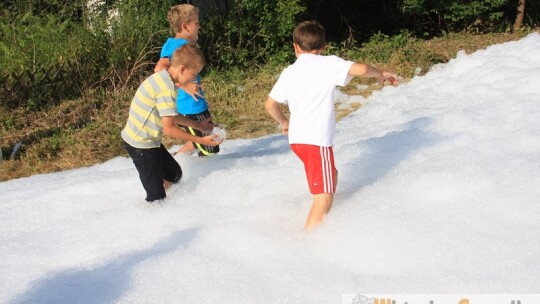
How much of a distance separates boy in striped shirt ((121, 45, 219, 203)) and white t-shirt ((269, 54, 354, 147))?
0.69m

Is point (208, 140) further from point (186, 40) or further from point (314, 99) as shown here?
point (186, 40)

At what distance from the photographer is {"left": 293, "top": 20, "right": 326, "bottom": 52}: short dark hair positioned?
3.47 metres

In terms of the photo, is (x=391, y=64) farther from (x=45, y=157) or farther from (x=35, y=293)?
(x=35, y=293)

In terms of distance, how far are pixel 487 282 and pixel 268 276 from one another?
41.2 inches

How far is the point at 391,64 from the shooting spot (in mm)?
9180

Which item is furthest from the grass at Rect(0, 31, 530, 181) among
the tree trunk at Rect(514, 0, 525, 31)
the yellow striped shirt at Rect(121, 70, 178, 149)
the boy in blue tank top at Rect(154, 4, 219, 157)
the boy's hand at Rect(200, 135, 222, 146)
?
the boy's hand at Rect(200, 135, 222, 146)

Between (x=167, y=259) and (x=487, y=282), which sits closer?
(x=487, y=282)

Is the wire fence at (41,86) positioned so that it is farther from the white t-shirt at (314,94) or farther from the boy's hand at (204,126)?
the white t-shirt at (314,94)

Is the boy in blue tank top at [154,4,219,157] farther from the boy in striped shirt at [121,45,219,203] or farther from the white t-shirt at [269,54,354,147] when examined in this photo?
the white t-shirt at [269,54,354,147]

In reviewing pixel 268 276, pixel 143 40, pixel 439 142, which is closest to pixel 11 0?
pixel 143 40

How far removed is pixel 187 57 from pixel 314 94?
87cm

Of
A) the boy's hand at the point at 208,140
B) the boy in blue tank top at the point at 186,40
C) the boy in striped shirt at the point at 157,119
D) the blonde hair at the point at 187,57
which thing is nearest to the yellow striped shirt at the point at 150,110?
the boy in striped shirt at the point at 157,119

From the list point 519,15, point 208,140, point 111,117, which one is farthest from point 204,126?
point 519,15

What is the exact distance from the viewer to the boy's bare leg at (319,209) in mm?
3533
